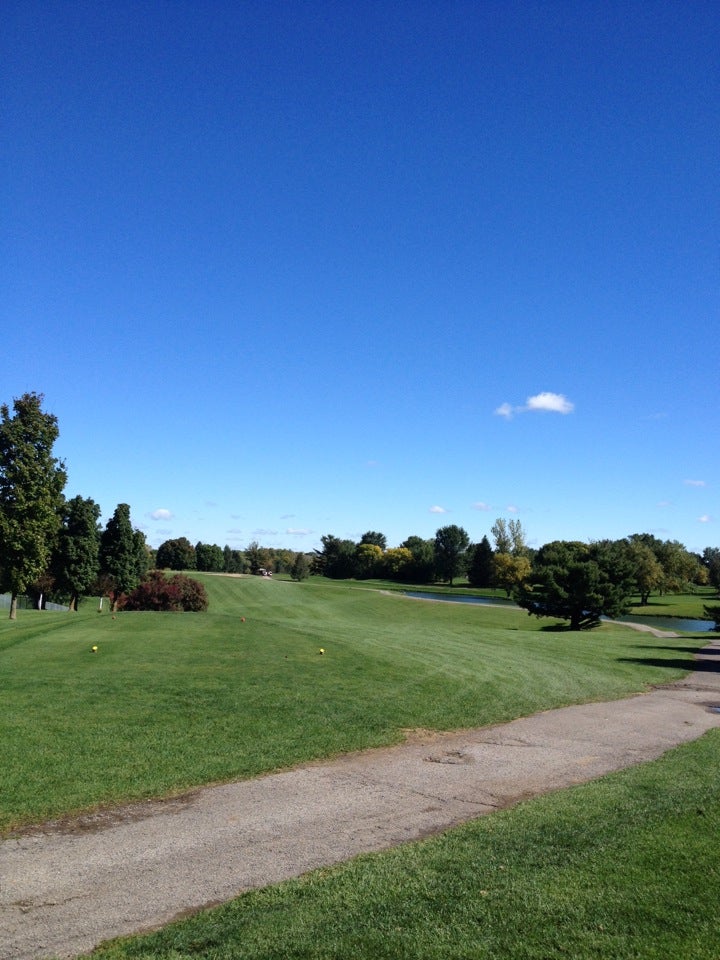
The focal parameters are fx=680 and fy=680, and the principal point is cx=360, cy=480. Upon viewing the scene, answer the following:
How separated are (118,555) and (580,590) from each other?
1334 inches

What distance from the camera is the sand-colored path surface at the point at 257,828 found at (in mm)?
5203

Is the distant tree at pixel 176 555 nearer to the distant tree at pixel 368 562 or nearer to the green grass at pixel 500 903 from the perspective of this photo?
the distant tree at pixel 368 562

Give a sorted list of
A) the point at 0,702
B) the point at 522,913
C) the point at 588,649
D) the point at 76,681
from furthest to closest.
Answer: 1. the point at 588,649
2. the point at 76,681
3. the point at 0,702
4. the point at 522,913

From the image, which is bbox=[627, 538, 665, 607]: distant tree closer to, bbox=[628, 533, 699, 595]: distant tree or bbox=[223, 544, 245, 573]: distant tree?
bbox=[628, 533, 699, 595]: distant tree

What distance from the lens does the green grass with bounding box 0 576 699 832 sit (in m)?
8.47

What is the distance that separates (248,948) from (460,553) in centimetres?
13087

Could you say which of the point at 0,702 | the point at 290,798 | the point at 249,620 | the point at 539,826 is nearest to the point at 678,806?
the point at 539,826

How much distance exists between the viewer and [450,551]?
133m

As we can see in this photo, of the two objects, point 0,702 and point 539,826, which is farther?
point 0,702

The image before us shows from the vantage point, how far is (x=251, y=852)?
632 cm

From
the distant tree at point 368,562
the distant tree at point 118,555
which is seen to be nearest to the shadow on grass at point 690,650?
the distant tree at point 118,555

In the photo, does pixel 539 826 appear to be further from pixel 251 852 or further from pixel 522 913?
pixel 251 852

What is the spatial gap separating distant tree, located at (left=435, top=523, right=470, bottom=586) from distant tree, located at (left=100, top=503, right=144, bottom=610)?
84.3 meters

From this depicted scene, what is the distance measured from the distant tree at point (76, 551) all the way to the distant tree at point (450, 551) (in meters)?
89.5
